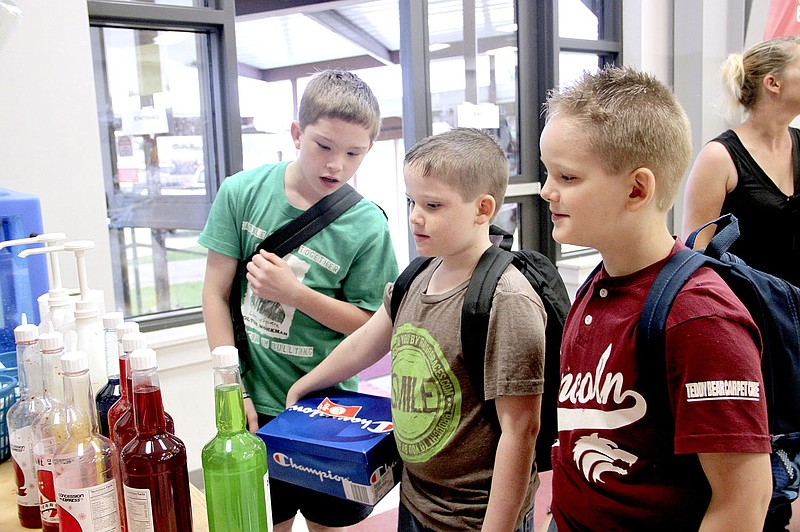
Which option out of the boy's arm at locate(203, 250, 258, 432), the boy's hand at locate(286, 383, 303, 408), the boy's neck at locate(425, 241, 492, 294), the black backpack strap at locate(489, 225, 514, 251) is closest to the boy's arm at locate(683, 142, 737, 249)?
the black backpack strap at locate(489, 225, 514, 251)

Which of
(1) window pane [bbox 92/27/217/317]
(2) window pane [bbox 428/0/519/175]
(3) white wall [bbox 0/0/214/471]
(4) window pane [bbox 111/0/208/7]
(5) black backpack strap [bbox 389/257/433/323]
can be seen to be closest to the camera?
(5) black backpack strap [bbox 389/257/433/323]

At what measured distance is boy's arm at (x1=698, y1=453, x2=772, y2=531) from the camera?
82cm

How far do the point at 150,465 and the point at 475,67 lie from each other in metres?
3.28

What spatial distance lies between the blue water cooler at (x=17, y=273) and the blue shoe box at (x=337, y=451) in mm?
617

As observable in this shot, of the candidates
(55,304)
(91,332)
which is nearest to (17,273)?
(55,304)

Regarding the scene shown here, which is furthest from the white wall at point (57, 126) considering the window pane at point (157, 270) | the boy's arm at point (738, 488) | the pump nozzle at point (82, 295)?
the boy's arm at point (738, 488)

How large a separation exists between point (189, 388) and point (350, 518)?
1275 mm

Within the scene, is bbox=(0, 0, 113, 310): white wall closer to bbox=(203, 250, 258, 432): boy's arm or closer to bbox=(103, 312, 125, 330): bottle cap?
bbox=(203, 250, 258, 432): boy's arm

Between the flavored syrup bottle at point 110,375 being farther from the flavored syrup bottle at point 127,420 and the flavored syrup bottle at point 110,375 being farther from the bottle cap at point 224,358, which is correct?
the bottle cap at point 224,358

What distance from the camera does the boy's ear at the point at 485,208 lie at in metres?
1.27

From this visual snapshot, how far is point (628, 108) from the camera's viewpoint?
38.2 inches

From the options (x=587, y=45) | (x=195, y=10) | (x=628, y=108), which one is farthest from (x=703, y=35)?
(x=628, y=108)

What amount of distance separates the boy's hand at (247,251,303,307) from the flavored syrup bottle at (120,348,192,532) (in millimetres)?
639

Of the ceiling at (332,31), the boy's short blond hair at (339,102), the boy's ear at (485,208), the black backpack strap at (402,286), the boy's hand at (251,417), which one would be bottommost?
the boy's hand at (251,417)
